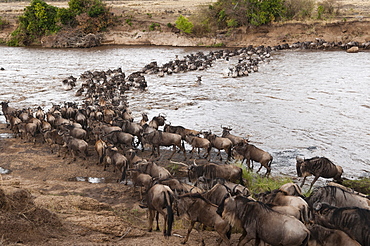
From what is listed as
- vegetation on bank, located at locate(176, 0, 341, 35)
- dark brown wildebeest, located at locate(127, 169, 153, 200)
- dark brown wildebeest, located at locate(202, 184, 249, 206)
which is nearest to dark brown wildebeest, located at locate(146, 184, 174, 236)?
dark brown wildebeest, located at locate(202, 184, 249, 206)

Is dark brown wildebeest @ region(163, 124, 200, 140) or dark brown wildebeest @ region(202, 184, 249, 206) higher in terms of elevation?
dark brown wildebeest @ region(202, 184, 249, 206)

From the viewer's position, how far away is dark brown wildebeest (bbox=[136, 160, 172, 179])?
8.19 meters

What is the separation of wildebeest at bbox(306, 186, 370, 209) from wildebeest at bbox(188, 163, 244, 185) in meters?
1.95

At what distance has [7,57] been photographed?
37312 millimetres

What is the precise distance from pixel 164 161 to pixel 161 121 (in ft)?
8.45

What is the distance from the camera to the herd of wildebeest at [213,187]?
5497mm

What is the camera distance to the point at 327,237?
5.12m

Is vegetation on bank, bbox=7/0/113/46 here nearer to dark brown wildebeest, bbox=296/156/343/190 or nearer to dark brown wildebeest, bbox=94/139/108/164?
dark brown wildebeest, bbox=94/139/108/164

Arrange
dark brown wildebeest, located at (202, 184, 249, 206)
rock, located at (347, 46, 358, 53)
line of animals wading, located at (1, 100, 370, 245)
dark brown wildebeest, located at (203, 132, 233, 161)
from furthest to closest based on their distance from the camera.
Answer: rock, located at (347, 46, 358, 53), dark brown wildebeest, located at (203, 132, 233, 161), dark brown wildebeest, located at (202, 184, 249, 206), line of animals wading, located at (1, 100, 370, 245)

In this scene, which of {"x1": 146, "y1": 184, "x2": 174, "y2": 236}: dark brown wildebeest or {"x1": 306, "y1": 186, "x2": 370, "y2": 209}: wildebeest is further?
{"x1": 306, "y1": 186, "x2": 370, "y2": 209}: wildebeest

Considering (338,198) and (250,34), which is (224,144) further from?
(250,34)

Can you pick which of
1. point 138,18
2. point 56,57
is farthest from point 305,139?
point 138,18

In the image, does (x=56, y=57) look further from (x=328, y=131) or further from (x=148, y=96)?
(x=328, y=131)

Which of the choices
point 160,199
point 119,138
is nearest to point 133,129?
point 119,138
